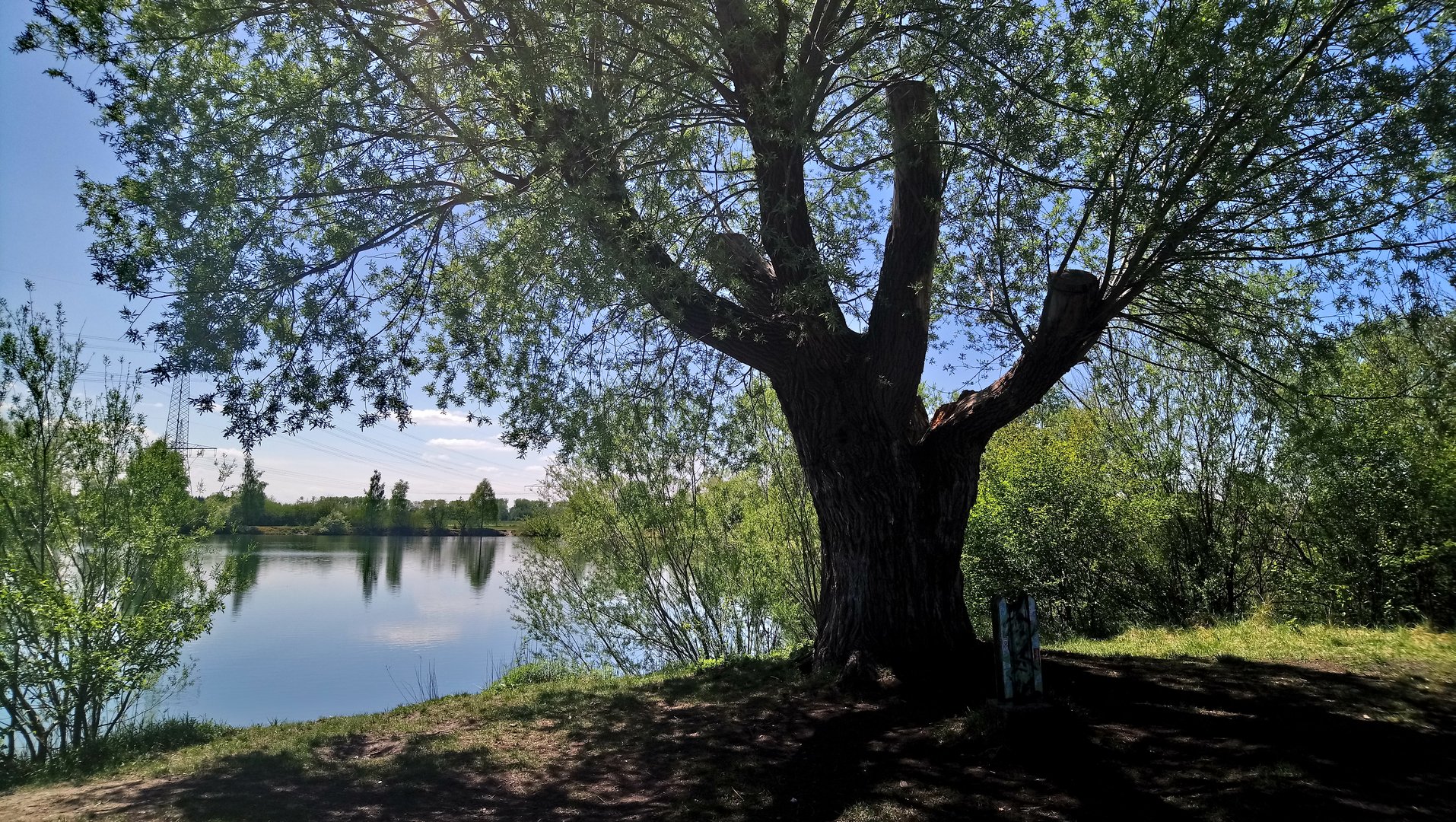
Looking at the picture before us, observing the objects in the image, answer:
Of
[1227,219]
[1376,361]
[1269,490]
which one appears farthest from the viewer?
[1269,490]

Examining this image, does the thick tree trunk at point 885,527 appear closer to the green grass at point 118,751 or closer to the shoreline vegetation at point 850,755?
→ the shoreline vegetation at point 850,755

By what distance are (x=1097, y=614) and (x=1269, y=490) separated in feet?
12.7

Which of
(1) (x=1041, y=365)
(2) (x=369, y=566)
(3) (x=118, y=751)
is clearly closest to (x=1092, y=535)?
(1) (x=1041, y=365)

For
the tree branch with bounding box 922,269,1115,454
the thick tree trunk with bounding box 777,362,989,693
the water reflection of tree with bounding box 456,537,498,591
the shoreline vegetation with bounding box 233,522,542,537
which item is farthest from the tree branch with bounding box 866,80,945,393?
the shoreline vegetation with bounding box 233,522,542,537

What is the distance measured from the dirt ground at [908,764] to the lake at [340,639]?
587 centimetres

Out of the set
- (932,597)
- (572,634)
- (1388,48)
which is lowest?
(572,634)

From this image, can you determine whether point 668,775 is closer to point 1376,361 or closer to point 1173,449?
point 1376,361

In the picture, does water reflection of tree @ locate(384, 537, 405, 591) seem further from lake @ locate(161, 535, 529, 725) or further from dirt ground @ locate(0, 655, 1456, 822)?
dirt ground @ locate(0, 655, 1456, 822)

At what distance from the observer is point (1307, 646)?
340 inches

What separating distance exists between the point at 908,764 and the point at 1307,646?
22.1ft

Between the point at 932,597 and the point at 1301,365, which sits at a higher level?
the point at 1301,365

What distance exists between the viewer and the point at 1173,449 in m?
14.4

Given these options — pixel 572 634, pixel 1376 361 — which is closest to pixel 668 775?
pixel 1376 361

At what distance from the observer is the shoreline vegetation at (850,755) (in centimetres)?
414
